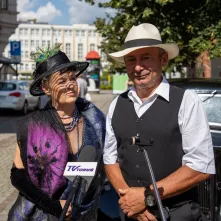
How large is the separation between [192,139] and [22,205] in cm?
105

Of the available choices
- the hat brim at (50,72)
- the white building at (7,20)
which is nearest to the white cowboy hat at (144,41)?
the hat brim at (50,72)

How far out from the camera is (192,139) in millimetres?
2492

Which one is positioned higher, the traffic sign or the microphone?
the traffic sign

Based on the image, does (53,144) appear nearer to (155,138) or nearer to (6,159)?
(155,138)

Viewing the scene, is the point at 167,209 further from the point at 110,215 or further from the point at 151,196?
the point at 110,215

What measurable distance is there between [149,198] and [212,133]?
230 cm

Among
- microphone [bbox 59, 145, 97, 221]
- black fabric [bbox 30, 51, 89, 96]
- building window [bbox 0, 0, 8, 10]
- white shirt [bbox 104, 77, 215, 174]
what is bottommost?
microphone [bbox 59, 145, 97, 221]

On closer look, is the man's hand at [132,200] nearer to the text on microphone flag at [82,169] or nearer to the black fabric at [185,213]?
the black fabric at [185,213]

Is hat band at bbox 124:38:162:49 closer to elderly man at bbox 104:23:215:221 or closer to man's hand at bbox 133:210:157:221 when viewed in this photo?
elderly man at bbox 104:23:215:221

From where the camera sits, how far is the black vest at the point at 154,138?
8.27ft

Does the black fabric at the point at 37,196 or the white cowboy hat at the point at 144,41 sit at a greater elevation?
the white cowboy hat at the point at 144,41

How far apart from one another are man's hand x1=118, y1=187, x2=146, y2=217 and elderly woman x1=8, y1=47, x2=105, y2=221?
0.31 m

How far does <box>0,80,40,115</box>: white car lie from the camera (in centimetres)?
2136

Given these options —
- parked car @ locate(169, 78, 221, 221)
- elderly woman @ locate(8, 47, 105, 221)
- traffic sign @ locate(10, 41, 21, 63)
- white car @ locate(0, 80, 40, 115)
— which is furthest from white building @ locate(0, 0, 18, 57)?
elderly woman @ locate(8, 47, 105, 221)
